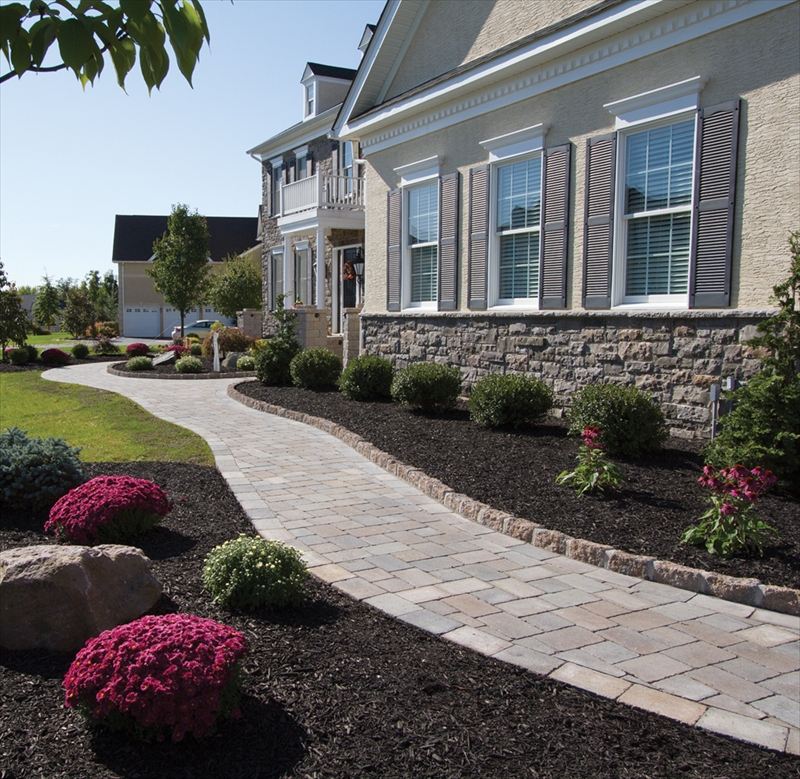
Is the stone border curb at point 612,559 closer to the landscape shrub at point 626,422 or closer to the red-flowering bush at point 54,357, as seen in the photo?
the landscape shrub at point 626,422

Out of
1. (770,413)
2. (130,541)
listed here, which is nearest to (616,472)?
(770,413)

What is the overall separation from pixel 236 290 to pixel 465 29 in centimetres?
1921

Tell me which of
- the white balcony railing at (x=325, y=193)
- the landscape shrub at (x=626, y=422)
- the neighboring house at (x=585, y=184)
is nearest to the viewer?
the landscape shrub at (x=626, y=422)

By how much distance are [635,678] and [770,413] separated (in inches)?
152

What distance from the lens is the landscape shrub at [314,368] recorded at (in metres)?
14.6

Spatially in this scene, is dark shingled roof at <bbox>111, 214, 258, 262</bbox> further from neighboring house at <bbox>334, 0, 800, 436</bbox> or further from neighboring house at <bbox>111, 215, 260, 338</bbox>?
neighboring house at <bbox>334, 0, 800, 436</bbox>

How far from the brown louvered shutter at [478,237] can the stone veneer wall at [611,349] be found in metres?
0.36

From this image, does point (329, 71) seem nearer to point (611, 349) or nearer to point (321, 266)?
point (321, 266)

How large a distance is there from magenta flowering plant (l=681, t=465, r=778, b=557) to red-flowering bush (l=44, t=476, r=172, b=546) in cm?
408

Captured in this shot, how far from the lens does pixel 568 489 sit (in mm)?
6992

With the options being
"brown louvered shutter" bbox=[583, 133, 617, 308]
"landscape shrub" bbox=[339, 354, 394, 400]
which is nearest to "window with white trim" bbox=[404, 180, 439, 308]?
"landscape shrub" bbox=[339, 354, 394, 400]

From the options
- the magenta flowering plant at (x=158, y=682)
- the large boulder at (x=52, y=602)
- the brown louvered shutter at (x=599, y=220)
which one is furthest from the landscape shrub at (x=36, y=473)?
the brown louvered shutter at (x=599, y=220)

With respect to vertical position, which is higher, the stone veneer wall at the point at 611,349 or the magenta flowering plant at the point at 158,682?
the stone veneer wall at the point at 611,349

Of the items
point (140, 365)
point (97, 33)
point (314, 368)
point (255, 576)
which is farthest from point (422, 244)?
point (97, 33)
